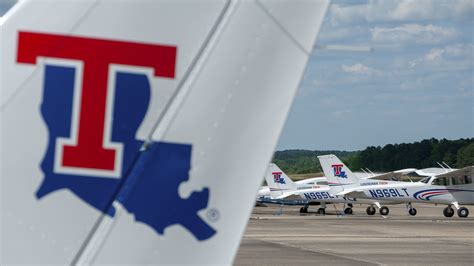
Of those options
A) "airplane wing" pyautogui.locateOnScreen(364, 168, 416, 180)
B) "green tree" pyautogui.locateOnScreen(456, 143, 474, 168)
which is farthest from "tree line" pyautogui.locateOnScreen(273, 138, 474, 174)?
"airplane wing" pyautogui.locateOnScreen(364, 168, 416, 180)

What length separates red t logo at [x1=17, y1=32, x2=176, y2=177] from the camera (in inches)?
150

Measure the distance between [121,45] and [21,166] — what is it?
0.62 m

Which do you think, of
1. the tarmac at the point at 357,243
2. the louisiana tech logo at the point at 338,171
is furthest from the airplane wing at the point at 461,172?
the louisiana tech logo at the point at 338,171

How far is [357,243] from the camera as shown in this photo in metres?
26.3

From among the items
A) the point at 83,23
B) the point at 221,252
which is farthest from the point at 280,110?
the point at 83,23

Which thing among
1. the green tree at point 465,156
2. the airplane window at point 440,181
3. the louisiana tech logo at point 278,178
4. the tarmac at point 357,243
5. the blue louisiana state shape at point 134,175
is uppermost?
the green tree at point 465,156

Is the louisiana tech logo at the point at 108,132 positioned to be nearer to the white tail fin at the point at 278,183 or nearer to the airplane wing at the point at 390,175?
the white tail fin at the point at 278,183

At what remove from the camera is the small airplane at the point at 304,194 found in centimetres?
4772

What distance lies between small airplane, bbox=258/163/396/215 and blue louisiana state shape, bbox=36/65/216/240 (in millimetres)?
42039

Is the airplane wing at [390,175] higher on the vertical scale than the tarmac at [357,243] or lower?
higher

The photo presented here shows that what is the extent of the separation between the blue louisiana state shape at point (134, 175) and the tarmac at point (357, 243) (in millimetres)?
15884

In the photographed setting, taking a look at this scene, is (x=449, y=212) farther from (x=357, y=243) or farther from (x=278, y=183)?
(x=357, y=243)

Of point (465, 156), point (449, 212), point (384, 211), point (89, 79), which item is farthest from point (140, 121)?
point (465, 156)

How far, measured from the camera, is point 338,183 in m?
48.3
